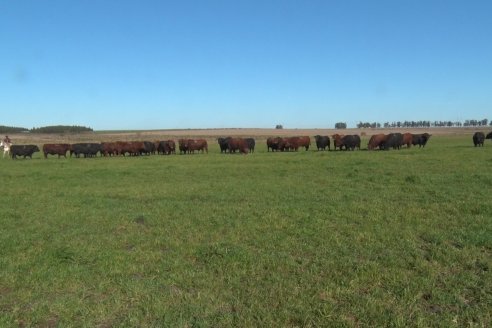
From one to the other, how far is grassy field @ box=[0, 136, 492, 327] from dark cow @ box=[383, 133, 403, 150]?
24.6m

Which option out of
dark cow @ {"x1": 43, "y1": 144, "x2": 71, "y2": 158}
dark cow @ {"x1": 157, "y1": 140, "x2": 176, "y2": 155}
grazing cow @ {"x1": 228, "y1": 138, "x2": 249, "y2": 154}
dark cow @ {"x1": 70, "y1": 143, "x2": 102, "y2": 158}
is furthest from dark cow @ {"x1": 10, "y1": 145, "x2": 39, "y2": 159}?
grazing cow @ {"x1": 228, "y1": 138, "x2": 249, "y2": 154}

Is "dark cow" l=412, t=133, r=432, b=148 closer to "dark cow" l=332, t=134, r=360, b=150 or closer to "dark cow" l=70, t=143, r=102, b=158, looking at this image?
"dark cow" l=332, t=134, r=360, b=150

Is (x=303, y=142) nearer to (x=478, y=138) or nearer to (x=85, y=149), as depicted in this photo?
(x=478, y=138)

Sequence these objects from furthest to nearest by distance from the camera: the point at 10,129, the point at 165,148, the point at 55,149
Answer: the point at 10,129 < the point at 165,148 < the point at 55,149

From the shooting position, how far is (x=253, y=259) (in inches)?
262

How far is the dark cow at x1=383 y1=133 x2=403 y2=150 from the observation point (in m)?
36.9

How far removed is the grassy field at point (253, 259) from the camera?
493 cm

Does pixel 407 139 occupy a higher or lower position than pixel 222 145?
higher

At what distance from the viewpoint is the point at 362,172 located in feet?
57.5

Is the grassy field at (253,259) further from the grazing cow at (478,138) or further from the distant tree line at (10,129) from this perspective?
the distant tree line at (10,129)

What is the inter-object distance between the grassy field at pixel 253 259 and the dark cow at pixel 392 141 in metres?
24.6

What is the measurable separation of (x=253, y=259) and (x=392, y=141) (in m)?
33.7

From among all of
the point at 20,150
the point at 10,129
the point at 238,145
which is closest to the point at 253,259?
the point at 238,145

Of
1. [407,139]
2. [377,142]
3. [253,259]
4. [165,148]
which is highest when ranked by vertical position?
[407,139]
